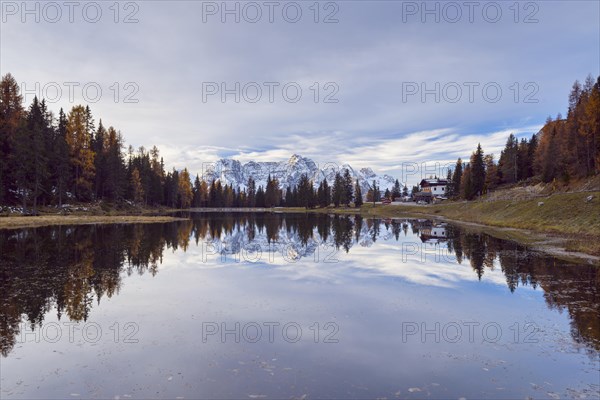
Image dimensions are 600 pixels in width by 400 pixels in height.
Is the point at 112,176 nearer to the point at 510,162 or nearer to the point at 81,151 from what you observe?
the point at 81,151

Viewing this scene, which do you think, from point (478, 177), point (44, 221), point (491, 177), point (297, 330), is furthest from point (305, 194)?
point (297, 330)

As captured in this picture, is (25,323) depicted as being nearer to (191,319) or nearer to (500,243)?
(191,319)

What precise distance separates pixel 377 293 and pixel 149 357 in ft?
35.7

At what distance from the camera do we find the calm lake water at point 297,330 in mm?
8719

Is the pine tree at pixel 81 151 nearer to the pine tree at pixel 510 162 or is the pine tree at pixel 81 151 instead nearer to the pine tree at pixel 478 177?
the pine tree at pixel 478 177

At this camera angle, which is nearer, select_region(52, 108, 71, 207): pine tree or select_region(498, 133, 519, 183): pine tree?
select_region(52, 108, 71, 207): pine tree

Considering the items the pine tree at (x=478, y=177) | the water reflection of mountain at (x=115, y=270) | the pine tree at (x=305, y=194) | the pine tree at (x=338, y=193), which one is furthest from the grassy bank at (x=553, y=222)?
the pine tree at (x=305, y=194)

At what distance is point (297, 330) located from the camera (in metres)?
12.6

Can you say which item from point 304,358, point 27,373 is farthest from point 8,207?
point 304,358

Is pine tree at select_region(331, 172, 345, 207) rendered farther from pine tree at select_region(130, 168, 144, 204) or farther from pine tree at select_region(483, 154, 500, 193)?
pine tree at select_region(130, 168, 144, 204)

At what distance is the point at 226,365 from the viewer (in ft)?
32.0

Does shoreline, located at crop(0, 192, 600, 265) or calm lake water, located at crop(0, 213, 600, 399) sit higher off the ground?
shoreline, located at crop(0, 192, 600, 265)

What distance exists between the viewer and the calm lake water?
8.72 m

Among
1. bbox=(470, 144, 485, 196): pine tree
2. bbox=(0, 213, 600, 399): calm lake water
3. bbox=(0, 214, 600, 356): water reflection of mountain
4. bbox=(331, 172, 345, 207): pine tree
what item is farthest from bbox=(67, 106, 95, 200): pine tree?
bbox=(331, 172, 345, 207): pine tree
